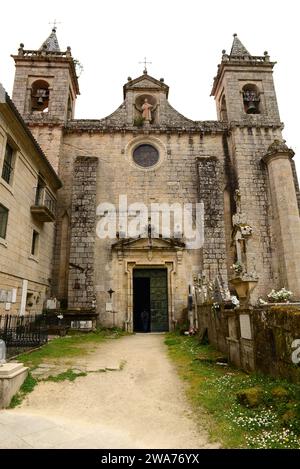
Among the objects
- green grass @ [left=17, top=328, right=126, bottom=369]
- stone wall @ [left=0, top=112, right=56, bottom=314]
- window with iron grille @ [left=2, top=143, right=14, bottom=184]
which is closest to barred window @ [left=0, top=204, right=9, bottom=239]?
stone wall @ [left=0, top=112, right=56, bottom=314]

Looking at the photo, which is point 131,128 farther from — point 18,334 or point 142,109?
point 18,334

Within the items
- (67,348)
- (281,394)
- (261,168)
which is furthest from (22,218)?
(261,168)

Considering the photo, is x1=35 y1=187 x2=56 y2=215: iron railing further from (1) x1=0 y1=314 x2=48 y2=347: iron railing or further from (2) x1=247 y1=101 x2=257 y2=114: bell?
(2) x1=247 y1=101 x2=257 y2=114: bell

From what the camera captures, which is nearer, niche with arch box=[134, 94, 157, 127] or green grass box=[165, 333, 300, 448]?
green grass box=[165, 333, 300, 448]

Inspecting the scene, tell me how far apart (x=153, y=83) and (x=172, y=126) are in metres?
3.62

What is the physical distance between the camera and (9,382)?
4832 millimetres

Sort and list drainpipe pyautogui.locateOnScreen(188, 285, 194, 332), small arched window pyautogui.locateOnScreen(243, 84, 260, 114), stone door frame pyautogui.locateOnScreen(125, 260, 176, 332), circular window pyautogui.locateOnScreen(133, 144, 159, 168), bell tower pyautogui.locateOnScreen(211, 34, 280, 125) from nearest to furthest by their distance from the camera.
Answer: drainpipe pyautogui.locateOnScreen(188, 285, 194, 332)
stone door frame pyautogui.locateOnScreen(125, 260, 176, 332)
circular window pyautogui.locateOnScreen(133, 144, 159, 168)
bell tower pyautogui.locateOnScreen(211, 34, 280, 125)
small arched window pyautogui.locateOnScreen(243, 84, 260, 114)

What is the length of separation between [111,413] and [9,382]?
1.76 meters

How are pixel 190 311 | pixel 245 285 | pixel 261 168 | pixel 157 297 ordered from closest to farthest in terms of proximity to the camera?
1. pixel 245 285
2. pixel 190 311
3. pixel 157 297
4. pixel 261 168

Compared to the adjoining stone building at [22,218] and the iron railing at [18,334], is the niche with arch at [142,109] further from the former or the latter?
the iron railing at [18,334]

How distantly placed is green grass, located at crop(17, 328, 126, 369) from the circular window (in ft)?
30.9

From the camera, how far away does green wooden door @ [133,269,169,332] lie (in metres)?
15.1

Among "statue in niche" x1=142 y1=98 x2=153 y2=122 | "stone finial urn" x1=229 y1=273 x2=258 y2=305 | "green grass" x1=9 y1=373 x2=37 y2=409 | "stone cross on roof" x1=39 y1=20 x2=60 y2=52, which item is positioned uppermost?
"stone cross on roof" x1=39 y1=20 x2=60 y2=52

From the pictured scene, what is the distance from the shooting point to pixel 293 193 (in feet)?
51.0
